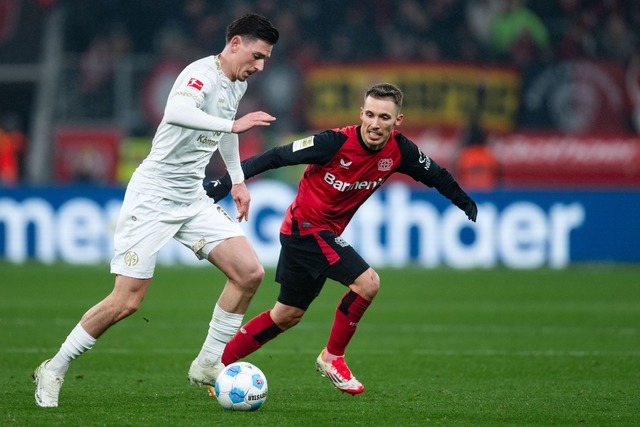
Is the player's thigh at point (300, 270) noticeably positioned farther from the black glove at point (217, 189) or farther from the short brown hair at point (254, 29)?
the short brown hair at point (254, 29)

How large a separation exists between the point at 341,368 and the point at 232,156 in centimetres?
144

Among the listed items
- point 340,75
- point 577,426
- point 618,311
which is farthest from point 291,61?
point 577,426

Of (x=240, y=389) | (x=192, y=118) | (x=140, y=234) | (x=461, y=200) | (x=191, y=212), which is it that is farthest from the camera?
(x=461, y=200)

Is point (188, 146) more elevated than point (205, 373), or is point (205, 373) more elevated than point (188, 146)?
point (188, 146)

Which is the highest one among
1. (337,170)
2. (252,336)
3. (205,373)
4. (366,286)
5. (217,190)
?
(337,170)

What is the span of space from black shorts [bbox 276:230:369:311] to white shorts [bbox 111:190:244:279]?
1.41 feet

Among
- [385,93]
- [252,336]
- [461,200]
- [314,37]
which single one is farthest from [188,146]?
[314,37]

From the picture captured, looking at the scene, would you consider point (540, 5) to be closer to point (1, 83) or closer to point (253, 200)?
point (253, 200)

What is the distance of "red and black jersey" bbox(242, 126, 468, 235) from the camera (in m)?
6.70

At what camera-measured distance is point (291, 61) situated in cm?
1961

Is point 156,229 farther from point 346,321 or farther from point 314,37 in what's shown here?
point 314,37

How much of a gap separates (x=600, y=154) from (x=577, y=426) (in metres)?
14.4

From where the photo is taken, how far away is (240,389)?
614 centimetres

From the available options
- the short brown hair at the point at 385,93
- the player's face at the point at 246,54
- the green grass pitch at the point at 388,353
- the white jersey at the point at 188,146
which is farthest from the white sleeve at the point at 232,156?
the green grass pitch at the point at 388,353
